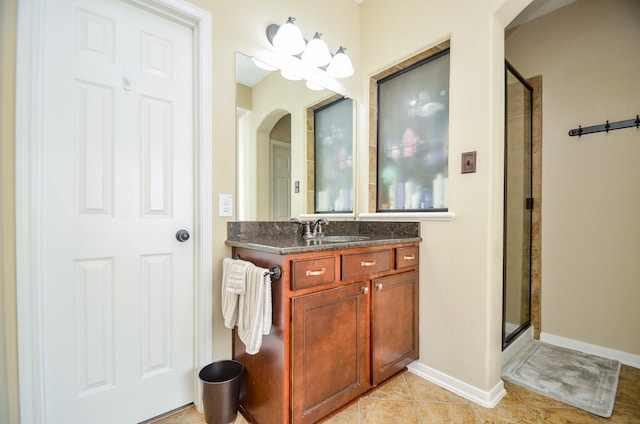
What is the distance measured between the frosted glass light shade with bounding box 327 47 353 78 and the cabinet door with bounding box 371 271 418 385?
150 centimetres

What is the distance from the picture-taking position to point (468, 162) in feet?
5.29

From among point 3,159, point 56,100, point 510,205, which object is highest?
point 56,100

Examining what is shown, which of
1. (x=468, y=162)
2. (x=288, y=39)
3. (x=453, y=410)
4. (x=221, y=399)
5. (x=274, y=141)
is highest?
(x=288, y=39)

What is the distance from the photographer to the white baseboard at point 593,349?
1.94 m

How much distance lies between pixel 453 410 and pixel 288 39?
92.3 inches

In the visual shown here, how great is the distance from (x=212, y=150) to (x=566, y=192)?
271 cm

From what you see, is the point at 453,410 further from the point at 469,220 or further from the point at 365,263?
the point at 469,220

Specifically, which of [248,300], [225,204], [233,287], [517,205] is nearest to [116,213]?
[225,204]

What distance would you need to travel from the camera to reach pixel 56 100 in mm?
1181

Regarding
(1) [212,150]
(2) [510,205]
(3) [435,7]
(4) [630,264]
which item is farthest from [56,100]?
(4) [630,264]

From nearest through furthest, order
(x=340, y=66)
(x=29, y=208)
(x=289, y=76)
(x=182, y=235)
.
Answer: (x=29, y=208), (x=182, y=235), (x=289, y=76), (x=340, y=66)

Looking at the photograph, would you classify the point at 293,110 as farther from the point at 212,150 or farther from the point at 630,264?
the point at 630,264

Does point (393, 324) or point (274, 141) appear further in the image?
point (274, 141)

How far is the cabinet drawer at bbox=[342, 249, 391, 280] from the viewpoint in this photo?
1.41m
